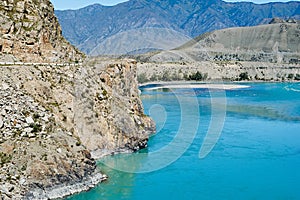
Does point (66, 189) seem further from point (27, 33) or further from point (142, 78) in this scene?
point (142, 78)

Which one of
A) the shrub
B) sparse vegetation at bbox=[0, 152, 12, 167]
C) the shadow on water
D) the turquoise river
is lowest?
the turquoise river

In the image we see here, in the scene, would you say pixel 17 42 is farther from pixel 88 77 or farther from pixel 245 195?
pixel 245 195

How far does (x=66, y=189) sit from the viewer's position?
89.4 ft

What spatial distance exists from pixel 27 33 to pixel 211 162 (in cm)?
1811

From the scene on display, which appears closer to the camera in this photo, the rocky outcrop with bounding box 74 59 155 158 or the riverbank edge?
the riverbank edge

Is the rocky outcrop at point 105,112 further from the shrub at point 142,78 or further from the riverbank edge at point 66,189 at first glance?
the shrub at point 142,78

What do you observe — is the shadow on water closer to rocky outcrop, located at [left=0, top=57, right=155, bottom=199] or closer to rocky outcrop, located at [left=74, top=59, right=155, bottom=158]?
rocky outcrop, located at [left=74, top=59, right=155, bottom=158]

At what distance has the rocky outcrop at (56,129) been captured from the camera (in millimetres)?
26109

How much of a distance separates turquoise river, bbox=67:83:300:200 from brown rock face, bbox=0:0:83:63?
9.94 metres

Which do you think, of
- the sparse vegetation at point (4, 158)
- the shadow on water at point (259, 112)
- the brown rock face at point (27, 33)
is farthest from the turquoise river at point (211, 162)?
the brown rock face at point (27, 33)

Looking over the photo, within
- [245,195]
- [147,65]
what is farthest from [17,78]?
[147,65]

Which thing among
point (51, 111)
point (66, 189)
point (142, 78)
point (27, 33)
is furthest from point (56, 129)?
point (142, 78)

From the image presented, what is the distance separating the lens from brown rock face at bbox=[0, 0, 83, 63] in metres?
32.1

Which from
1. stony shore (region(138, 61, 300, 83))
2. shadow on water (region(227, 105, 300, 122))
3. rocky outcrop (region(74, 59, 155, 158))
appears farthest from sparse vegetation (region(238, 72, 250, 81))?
rocky outcrop (region(74, 59, 155, 158))
